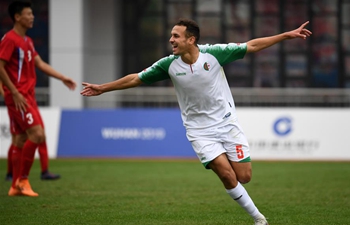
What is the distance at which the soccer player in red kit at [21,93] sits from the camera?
1100cm

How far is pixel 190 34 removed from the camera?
27.8 ft

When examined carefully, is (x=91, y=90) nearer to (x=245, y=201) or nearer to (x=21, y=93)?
(x=245, y=201)

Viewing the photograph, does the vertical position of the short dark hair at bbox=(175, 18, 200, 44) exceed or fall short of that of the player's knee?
it exceeds it

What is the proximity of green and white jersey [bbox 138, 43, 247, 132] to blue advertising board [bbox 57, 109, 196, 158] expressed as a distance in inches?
413

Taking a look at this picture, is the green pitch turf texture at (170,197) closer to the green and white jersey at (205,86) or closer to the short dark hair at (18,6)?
the green and white jersey at (205,86)

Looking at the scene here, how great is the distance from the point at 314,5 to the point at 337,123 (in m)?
7.59

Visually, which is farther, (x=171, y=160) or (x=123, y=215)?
(x=171, y=160)

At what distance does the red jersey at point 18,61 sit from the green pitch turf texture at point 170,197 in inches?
62.4

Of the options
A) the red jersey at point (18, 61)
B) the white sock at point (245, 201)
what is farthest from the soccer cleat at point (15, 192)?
the white sock at point (245, 201)

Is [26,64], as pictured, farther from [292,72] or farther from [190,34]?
[292,72]

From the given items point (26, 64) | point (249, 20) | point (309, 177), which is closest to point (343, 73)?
point (249, 20)

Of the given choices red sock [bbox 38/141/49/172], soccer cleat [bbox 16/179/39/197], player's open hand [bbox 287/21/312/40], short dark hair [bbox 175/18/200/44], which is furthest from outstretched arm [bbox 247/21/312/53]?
red sock [bbox 38/141/49/172]

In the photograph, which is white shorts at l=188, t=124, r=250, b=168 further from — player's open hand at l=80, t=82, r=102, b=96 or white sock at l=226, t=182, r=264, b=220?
player's open hand at l=80, t=82, r=102, b=96

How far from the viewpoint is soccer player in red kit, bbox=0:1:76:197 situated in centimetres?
1100
